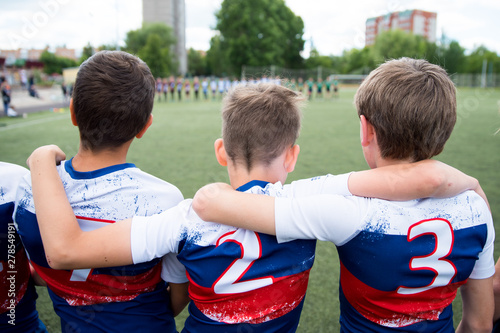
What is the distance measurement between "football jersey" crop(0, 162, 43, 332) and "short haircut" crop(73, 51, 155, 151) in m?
0.34

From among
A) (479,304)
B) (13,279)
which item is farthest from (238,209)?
(13,279)

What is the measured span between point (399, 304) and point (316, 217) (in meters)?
0.49

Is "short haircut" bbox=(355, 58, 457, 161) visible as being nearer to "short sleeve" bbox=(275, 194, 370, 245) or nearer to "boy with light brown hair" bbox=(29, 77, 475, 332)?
"boy with light brown hair" bbox=(29, 77, 475, 332)

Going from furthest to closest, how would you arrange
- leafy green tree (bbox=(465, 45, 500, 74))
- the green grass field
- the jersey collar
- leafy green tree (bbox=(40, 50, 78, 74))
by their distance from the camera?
leafy green tree (bbox=(465, 45, 500, 74)) → leafy green tree (bbox=(40, 50, 78, 74)) → the green grass field → the jersey collar

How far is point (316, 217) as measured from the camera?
1.17 metres

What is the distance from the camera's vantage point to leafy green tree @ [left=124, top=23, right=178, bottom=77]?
35.7m

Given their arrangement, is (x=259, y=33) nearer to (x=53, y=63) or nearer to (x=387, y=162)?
(x=53, y=63)

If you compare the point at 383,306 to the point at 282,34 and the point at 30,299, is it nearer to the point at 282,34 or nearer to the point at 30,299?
the point at 30,299

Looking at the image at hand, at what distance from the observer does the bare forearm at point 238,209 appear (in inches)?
46.0

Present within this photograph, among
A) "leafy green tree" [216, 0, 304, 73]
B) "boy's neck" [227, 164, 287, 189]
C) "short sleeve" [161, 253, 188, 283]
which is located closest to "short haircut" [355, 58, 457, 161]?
"boy's neck" [227, 164, 287, 189]

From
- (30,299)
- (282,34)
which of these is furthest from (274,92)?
(282,34)

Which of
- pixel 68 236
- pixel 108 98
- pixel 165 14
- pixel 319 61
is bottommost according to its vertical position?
pixel 68 236

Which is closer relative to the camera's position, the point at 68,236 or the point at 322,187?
the point at 68,236

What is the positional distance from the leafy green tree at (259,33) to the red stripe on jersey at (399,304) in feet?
126
